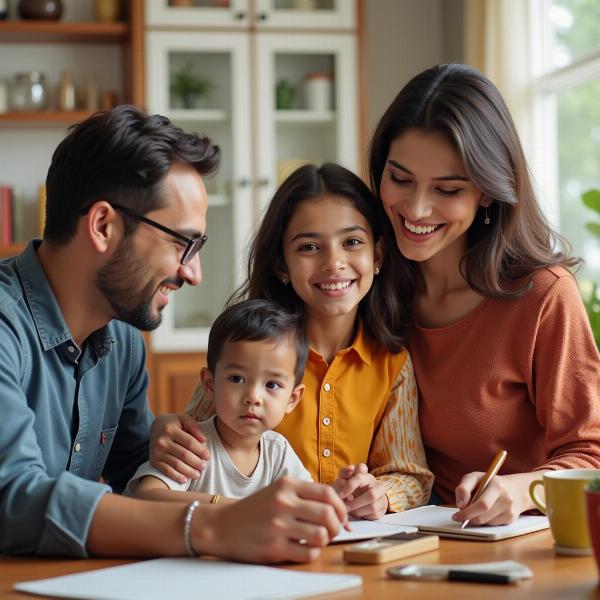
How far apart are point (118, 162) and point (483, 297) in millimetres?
732

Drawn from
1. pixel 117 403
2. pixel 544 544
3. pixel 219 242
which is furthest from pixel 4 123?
pixel 544 544

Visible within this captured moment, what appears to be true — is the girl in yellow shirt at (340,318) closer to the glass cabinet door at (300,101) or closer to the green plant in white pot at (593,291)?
the green plant in white pot at (593,291)

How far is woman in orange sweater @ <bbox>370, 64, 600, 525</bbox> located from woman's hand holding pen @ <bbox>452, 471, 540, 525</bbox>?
24 centimetres

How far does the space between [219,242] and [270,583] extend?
3492 millimetres

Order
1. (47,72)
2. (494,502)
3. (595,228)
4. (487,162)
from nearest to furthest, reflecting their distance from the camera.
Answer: (494,502) < (487,162) < (595,228) < (47,72)

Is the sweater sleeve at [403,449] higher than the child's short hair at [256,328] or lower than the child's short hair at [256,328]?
lower

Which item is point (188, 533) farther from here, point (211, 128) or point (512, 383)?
point (211, 128)

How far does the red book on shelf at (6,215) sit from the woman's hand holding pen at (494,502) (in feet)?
10.9

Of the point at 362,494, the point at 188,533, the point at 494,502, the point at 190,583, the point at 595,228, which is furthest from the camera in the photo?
the point at 595,228

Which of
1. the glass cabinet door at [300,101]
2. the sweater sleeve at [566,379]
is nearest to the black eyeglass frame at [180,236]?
the sweater sleeve at [566,379]

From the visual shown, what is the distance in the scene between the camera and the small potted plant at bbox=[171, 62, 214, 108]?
4531 millimetres

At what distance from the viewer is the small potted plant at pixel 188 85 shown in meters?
4.53

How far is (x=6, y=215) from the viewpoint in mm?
4488

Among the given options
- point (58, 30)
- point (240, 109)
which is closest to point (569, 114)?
point (240, 109)
